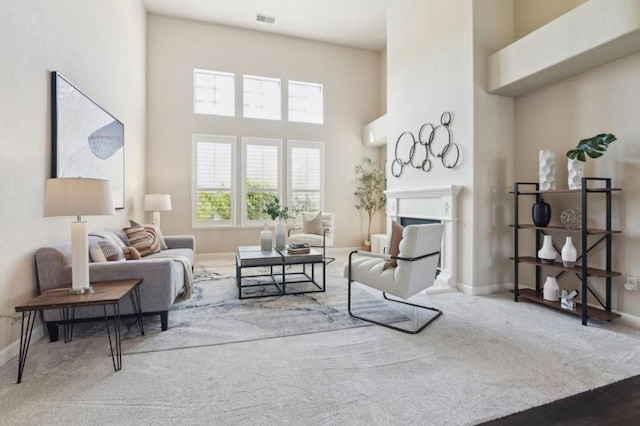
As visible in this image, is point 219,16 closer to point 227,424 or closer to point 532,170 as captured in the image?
point 532,170

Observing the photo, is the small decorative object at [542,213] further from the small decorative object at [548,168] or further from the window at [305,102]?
the window at [305,102]

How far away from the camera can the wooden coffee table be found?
365 cm

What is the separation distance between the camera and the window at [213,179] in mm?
6371

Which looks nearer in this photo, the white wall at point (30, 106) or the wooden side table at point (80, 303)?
the wooden side table at point (80, 303)

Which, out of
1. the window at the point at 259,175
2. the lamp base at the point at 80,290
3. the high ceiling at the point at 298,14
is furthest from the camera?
the window at the point at 259,175

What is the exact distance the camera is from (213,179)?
6461mm

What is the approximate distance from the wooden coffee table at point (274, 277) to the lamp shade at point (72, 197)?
1.67 metres

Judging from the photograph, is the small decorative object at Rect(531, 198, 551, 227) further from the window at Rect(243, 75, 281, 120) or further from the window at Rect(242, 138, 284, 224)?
the window at Rect(243, 75, 281, 120)

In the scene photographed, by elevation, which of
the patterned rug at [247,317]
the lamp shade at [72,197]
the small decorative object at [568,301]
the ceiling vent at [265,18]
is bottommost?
the patterned rug at [247,317]

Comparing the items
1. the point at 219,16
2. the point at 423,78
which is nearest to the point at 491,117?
the point at 423,78

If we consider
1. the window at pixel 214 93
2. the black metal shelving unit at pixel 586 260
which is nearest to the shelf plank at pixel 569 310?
the black metal shelving unit at pixel 586 260

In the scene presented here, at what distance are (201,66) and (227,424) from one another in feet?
21.4

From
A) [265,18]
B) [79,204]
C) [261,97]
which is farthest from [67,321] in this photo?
[265,18]

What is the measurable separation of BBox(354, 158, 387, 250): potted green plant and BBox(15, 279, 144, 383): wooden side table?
5317mm
